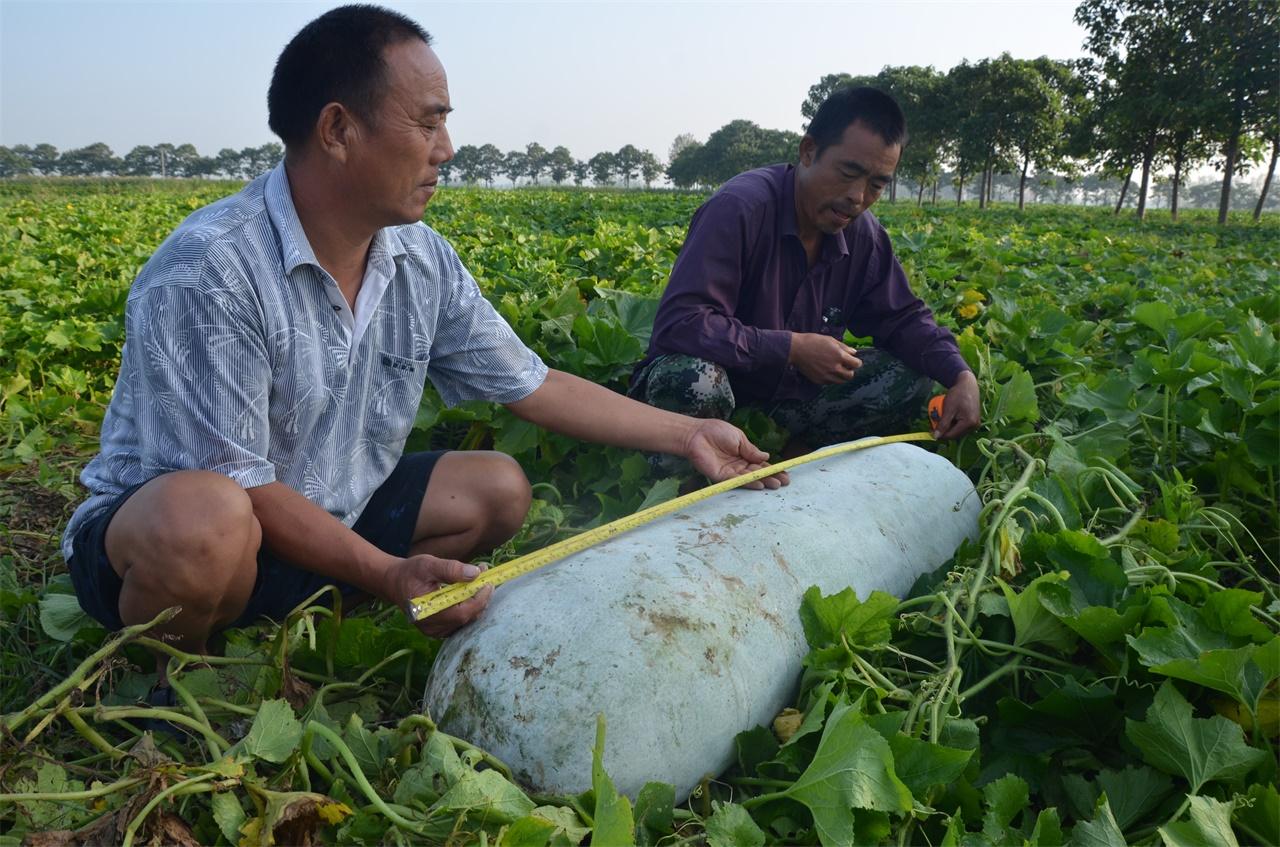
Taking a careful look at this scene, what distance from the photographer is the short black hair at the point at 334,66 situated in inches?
83.2

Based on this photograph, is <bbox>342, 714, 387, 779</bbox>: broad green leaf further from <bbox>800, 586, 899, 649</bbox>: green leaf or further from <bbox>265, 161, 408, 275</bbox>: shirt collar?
<bbox>265, 161, 408, 275</bbox>: shirt collar

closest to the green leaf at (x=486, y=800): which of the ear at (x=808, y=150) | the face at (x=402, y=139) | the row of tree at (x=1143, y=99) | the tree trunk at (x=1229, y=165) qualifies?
the face at (x=402, y=139)

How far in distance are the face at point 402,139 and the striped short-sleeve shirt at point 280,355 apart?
20 cm

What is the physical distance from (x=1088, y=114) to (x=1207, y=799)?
132 feet

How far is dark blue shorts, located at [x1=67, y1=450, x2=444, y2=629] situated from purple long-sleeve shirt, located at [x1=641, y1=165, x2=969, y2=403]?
1.09 meters

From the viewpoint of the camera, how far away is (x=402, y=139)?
215cm

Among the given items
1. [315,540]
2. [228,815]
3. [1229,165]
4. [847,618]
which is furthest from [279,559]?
[1229,165]

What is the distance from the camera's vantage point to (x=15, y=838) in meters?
1.56

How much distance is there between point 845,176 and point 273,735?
254 cm

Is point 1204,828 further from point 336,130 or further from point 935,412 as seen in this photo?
point 336,130

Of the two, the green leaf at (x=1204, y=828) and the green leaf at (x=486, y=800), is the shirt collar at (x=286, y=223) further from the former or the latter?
the green leaf at (x=1204, y=828)

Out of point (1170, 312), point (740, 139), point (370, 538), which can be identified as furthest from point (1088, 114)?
point (740, 139)

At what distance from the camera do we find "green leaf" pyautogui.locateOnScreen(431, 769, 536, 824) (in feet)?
5.10

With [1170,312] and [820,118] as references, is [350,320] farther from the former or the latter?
[1170,312]
